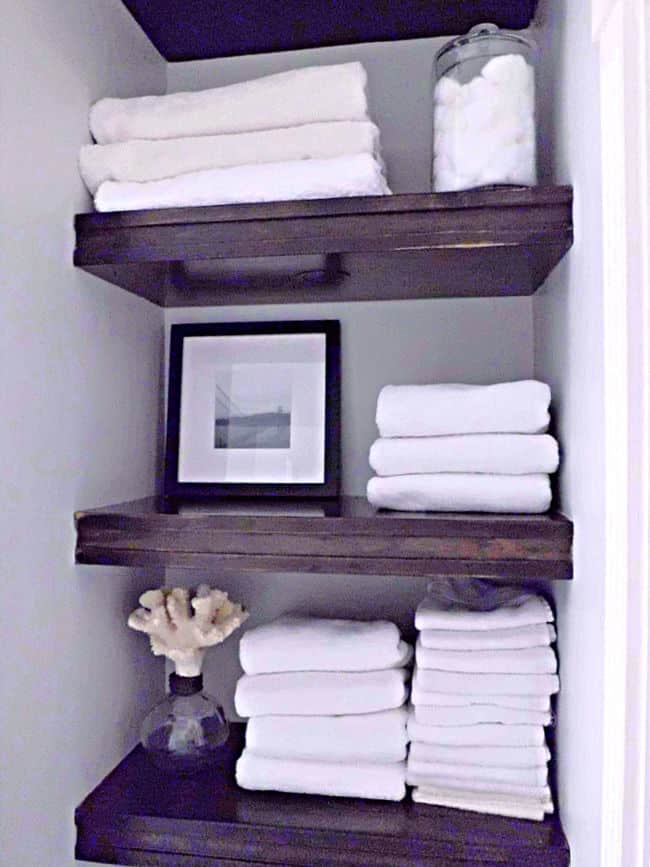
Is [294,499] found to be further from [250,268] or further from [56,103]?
[56,103]

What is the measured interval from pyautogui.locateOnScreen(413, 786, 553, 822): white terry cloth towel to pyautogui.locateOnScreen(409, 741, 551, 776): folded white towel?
0.10ft

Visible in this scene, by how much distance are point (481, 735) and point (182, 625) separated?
46 centimetres

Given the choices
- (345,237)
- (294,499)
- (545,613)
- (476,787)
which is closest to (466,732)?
(476,787)

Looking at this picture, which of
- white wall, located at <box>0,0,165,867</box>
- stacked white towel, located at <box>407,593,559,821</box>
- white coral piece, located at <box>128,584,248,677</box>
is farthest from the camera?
white coral piece, located at <box>128,584,248,677</box>

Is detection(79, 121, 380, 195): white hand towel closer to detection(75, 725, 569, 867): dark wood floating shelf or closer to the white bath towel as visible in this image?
the white bath towel

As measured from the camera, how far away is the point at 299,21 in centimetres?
128

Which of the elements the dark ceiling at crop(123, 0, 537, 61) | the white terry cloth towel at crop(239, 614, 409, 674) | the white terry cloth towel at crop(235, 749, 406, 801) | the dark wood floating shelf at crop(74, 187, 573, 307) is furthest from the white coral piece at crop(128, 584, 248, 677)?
the dark ceiling at crop(123, 0, 537, 61)

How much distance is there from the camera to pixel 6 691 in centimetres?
94

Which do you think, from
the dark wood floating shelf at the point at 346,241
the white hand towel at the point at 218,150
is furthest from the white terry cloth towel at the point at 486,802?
the white hand towel at the point at 218,150

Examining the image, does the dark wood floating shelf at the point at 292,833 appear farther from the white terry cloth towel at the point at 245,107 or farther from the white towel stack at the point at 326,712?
the white terry cloth towel at the point at 245,107

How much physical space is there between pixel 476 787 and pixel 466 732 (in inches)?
3.0

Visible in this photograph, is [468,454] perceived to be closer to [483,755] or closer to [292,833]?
[483,755]

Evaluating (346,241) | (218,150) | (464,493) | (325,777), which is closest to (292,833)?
(325,777)

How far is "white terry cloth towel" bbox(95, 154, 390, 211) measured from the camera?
3.38ft
